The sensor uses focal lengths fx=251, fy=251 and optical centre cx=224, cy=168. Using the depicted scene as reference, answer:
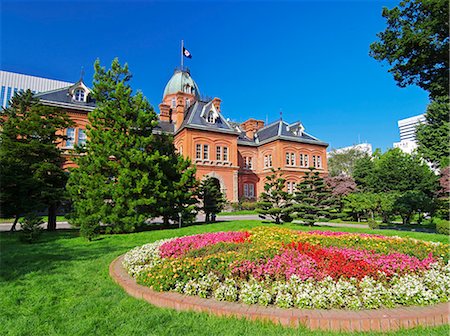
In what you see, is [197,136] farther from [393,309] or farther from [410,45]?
[393,309]

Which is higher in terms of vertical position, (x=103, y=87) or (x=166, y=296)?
(x=103, y=87)

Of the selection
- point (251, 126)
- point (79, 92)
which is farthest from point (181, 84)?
point (79, 92)

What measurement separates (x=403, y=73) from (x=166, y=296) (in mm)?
12959

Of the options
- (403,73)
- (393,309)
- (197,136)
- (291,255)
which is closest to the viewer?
(393,309)

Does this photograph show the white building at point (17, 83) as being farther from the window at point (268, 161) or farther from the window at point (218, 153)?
the window at point (268, 161)

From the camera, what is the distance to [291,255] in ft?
16.3

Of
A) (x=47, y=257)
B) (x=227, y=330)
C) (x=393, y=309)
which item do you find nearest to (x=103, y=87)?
(x=47, y=257)

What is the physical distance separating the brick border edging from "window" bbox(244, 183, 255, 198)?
31558 mm

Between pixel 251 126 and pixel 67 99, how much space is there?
24534mm

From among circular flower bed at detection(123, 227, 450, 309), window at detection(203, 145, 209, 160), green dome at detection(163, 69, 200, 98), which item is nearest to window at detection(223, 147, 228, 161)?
window at detection(203, 145, 209, 160)

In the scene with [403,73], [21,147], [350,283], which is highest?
[403,73]

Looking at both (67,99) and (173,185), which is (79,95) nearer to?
(67,99)

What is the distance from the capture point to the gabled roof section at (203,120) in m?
29.4

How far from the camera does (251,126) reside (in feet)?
130
